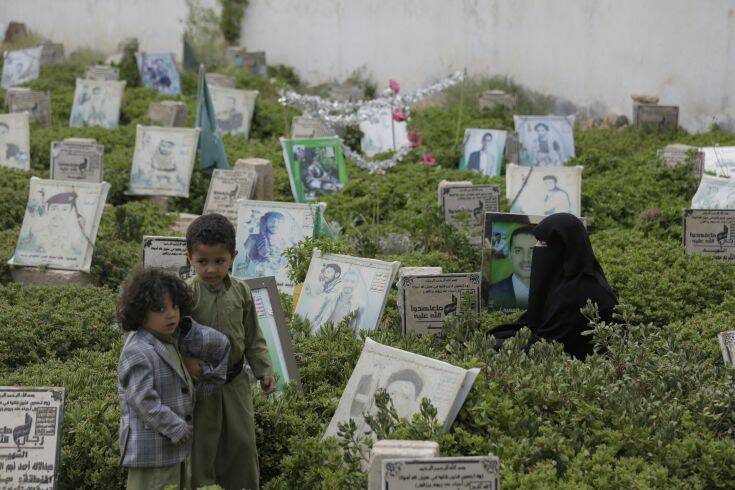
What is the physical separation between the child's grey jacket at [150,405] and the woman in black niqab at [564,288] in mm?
2577

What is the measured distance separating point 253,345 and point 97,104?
1085 centimetres

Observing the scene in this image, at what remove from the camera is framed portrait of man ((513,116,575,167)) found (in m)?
12.3

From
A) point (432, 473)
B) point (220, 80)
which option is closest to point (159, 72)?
point (220, 80)

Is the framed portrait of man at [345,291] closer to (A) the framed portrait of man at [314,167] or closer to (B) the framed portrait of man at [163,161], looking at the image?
(A) the framed portrait of man at [314,167]

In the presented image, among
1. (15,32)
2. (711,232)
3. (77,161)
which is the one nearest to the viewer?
(711,232)

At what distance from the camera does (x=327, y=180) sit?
11.0 metres

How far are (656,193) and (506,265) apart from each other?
9.99 feet

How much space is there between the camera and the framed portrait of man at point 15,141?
11977mm

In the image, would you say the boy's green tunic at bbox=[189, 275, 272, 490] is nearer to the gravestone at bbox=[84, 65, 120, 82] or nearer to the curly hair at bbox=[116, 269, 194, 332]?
the curly hair at bbox=[116, 269, 194, 332]

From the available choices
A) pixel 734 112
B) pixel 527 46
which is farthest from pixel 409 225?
pixel 527 46

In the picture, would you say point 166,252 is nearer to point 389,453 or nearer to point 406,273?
point 406,273

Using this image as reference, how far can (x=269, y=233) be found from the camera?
7766 millimetres

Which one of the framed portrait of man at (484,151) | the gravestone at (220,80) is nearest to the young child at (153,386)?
the framed portrait of man at (484,151)

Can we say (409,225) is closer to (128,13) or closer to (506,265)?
(506,265)
